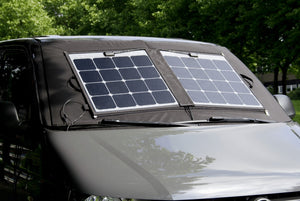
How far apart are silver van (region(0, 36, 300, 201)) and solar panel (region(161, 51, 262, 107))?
0.01 m

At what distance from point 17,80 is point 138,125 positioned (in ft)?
4.04

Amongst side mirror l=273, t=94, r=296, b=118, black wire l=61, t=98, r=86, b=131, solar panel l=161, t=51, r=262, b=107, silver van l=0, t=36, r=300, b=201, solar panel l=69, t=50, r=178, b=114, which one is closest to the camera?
silver van l=0, t=36, r=300, b=201

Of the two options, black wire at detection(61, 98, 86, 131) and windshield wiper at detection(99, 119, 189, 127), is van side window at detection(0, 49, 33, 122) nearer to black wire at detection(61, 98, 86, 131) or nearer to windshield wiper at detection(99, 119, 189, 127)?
black wire at detection(61, 98, 86, 131)

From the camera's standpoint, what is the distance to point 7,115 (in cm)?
386

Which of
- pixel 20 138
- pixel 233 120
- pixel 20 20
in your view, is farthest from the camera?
pixel 20 20

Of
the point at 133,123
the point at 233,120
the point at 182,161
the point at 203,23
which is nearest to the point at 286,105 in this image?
the point at 233,120

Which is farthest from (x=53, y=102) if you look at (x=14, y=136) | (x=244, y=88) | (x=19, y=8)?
(x=19, y=8)

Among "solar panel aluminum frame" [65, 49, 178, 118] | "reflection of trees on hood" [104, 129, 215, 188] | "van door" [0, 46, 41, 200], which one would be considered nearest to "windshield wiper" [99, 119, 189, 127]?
"solar panel aluminum frame" [65, 49, 178, 118]

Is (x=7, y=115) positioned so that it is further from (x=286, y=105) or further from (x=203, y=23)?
(x=203, y=23)

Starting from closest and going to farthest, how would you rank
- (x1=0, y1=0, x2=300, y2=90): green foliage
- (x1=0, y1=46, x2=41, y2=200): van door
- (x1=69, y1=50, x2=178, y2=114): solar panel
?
1. (x1=0, y1=46, x2=41, y2=200): van door
2. (x1=69, y1=50, x2=178, y2=114): solar panel
3. (x1=0, y1=0, x2=300, y2=90): green foliage

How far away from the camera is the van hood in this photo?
117 inches

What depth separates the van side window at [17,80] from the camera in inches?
167

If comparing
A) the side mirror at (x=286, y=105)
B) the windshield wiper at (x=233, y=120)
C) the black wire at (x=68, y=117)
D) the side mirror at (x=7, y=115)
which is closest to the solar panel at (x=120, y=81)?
the black wire at (x=68, y=117)

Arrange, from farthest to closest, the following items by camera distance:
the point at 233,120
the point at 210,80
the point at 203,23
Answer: the point at 203,23
the point at 210,80
the point at 233,120
